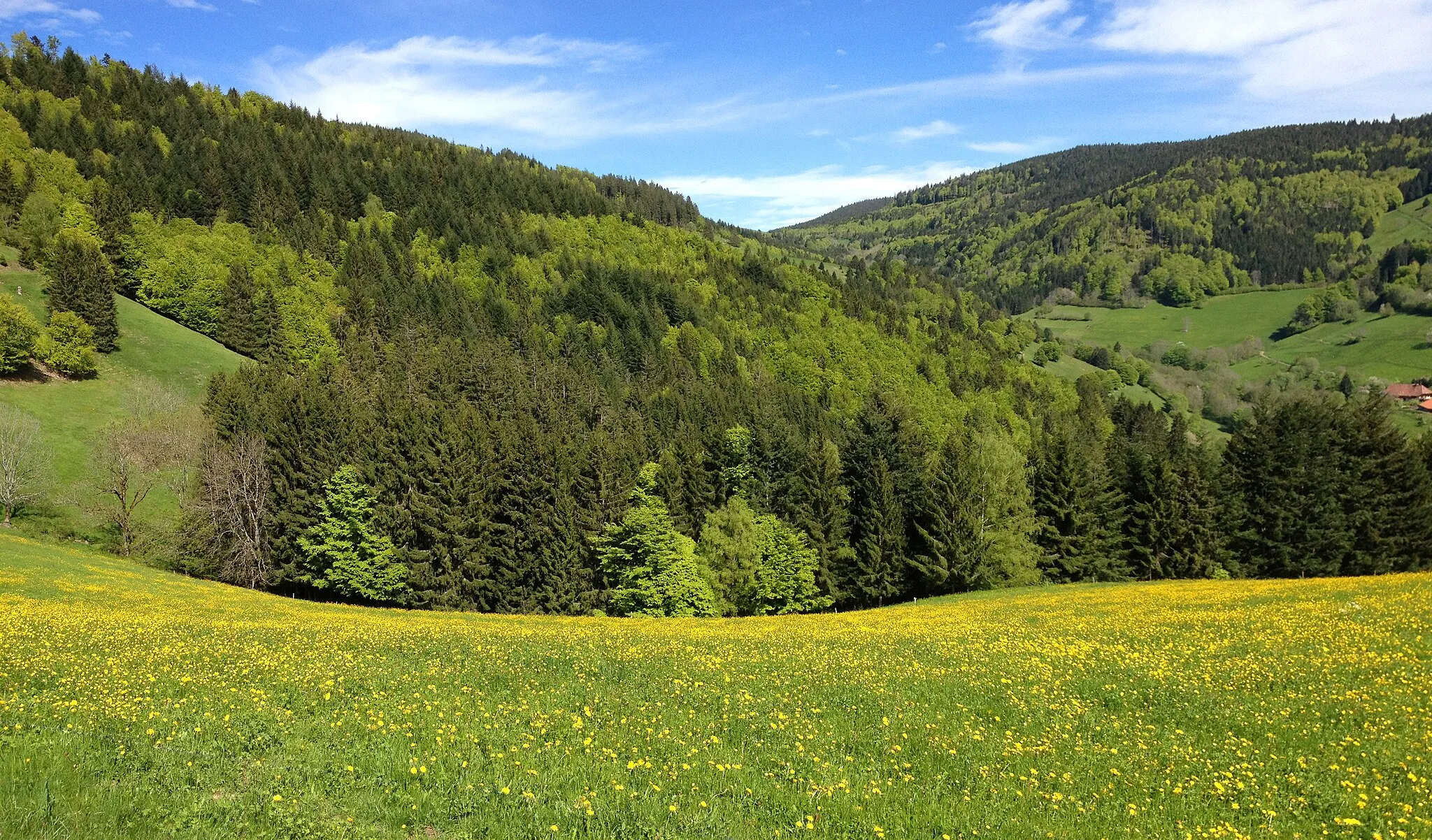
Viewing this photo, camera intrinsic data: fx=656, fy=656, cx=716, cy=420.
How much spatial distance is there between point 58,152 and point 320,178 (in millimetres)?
51353

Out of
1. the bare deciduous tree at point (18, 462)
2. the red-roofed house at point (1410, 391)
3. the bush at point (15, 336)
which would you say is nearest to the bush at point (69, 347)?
the bush at point (15, 336)

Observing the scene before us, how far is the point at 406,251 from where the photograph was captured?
16688cm

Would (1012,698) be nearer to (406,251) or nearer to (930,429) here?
(930,429)

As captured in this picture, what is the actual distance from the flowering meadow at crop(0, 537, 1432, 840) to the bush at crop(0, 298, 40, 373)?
76.0 metres

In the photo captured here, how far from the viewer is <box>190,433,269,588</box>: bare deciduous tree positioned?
62781 mm

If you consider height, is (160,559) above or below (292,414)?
below

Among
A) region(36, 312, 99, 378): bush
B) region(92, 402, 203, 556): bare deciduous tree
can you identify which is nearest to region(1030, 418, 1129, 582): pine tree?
region(92, 402, 203, 556): bare deciduous tree

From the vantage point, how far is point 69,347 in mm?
79562

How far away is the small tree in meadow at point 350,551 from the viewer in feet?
198

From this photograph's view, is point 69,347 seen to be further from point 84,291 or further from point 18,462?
point 18,462

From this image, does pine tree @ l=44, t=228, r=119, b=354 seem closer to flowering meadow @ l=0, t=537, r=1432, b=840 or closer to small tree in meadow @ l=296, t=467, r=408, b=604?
small tree in meadow @ l=296, t=467, r=408, b=604

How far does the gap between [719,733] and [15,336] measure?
100379 millimetres

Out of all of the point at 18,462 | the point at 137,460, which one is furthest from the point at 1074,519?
the point at 18,462

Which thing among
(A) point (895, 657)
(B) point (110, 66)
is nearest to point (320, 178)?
(B) point (110, 66)
